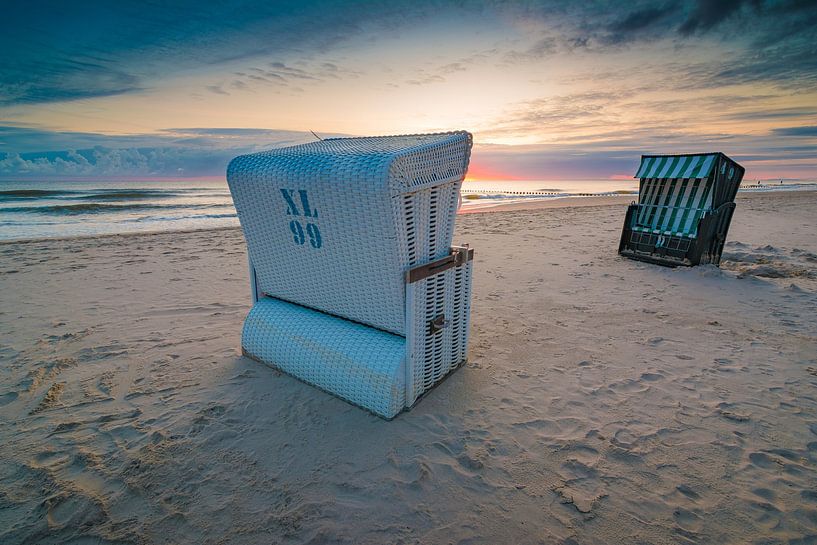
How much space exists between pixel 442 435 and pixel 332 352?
988 millimetres

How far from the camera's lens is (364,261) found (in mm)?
2654

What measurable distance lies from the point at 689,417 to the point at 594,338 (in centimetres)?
134

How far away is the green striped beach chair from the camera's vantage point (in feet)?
21.1

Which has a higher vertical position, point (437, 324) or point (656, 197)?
point (656, 197)

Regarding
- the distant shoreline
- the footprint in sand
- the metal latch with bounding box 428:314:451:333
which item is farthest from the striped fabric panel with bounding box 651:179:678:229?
the distant shoreline

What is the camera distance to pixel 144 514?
6.72 feet

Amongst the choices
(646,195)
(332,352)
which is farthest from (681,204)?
(332,352)

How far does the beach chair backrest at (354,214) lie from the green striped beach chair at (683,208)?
5.79 metres

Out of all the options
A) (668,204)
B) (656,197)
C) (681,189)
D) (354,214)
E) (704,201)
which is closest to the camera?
(354,214)

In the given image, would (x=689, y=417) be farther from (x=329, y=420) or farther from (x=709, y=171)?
(x=709, y=171)

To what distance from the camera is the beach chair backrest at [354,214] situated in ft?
7.77

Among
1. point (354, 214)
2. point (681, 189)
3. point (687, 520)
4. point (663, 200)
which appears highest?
point (354, 214)

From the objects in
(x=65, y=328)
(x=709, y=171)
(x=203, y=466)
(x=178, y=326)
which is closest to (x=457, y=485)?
(x=203, y=466)

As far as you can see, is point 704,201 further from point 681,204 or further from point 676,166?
point 676,166
